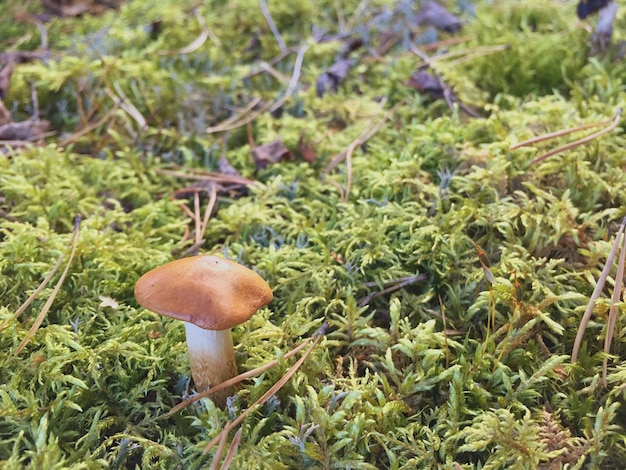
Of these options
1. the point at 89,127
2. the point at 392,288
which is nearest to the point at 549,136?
the point at 392,288

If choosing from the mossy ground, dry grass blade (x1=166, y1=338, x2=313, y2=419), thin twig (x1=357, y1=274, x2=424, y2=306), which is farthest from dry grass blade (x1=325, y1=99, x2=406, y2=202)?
dry grass blade (x1=166, y1=338, x2=313, y2=419)

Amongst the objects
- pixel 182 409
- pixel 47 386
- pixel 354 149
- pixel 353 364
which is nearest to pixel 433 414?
pixel 353 364

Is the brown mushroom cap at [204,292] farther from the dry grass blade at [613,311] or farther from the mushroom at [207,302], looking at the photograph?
the dry grass blade at [613,311]

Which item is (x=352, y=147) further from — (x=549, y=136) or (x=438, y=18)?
(x=438, y=18)

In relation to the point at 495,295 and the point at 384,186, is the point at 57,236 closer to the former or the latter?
the point at 384,186

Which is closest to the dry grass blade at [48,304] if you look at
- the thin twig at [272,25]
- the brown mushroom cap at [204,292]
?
the brown mushroom cap at [204,292]

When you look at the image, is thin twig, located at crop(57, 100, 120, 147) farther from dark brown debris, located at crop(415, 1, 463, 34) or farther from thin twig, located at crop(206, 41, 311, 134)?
dark brown debris, located at crop(415, 1, 463, 34)
